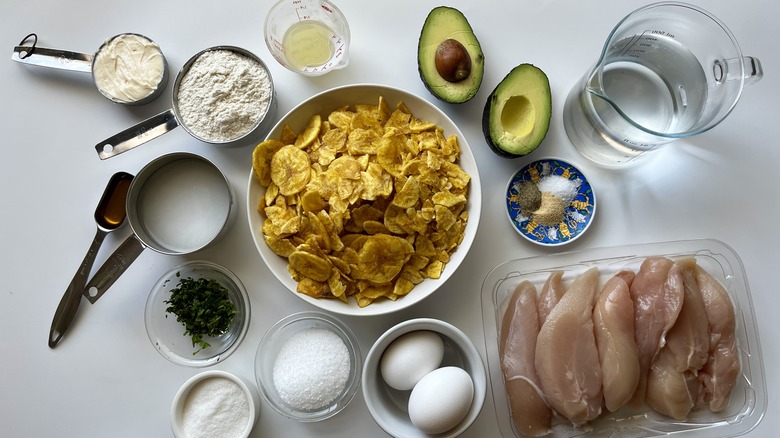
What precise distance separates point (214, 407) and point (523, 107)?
1.08m

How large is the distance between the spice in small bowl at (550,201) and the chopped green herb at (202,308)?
31.1 inches

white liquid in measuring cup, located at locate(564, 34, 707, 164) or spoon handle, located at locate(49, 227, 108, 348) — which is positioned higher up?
white liquid in measuring cup, located at locate(564, 34, 707, 164)

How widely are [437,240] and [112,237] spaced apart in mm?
900

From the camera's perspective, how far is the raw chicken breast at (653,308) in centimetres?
125

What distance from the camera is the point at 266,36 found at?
4.40ft

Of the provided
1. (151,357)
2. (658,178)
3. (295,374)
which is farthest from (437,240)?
(151,357)

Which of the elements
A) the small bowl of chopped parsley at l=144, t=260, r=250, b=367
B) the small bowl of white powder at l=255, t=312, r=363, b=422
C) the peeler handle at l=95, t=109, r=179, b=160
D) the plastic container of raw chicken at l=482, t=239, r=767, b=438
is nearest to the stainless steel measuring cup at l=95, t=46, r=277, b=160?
the peeler handle at l=95, t=109, r=179, b=160

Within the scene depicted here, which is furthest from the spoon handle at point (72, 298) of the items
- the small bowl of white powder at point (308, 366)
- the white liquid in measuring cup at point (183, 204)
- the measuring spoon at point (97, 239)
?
the small bowl of white powder at point (308, 366)

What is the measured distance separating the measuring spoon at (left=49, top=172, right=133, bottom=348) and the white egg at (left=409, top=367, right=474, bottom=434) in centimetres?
93

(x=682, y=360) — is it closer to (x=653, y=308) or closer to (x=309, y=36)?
(x=653, y=308)

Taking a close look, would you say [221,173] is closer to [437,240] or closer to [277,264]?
[277,264]

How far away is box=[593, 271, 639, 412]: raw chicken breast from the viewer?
122cm

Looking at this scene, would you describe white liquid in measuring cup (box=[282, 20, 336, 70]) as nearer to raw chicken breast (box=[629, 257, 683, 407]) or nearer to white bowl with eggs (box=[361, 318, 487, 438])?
white bowl with eggs (box=[361, 318, 487, 438])

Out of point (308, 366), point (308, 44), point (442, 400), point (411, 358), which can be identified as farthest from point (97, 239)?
point (442, 400)
